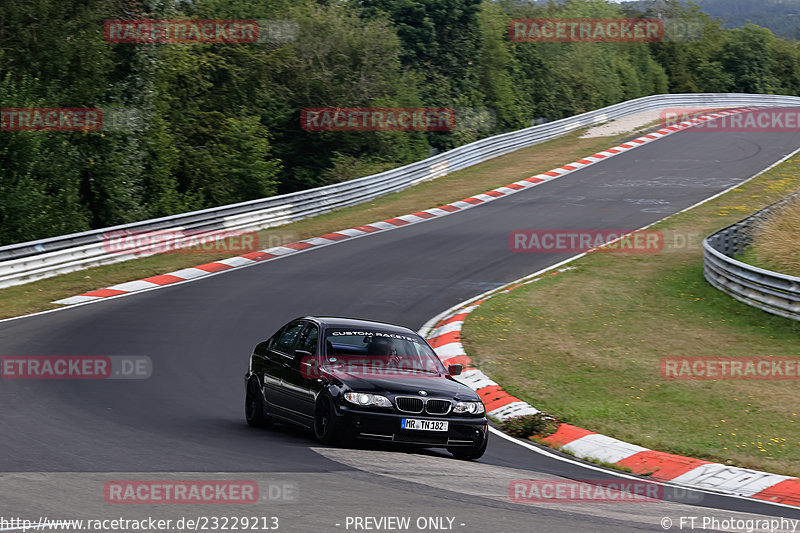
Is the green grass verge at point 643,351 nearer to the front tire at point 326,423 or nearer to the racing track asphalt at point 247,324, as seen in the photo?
the racing track asphalt at point 247,324

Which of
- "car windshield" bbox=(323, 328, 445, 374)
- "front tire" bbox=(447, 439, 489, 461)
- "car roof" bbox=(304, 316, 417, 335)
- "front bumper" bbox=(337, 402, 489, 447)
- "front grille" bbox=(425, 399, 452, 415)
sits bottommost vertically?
"front tire" bbox=(447, 439, 489, 461)

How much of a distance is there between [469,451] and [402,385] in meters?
0.98

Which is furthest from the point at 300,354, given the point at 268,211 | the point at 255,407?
the point at 268,211

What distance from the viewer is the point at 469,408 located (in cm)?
1045

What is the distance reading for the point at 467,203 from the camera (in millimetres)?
33906

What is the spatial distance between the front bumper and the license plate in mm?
32

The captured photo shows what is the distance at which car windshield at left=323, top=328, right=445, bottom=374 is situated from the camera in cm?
1105

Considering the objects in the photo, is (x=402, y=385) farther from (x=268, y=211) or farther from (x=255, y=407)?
(x=268, y=211)

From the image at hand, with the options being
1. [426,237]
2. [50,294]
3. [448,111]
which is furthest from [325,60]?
[50,294]

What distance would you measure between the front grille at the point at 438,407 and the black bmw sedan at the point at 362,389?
0.03ft

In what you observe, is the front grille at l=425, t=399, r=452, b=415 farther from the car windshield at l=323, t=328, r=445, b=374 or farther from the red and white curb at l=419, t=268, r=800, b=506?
the red and white curb at l=419, t=268, r=800, b=506

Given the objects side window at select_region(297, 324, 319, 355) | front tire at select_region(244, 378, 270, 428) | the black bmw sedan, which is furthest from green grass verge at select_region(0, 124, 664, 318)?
side window at select_region(297, 324, 319, 355)

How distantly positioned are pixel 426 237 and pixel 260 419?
16670 millimetres

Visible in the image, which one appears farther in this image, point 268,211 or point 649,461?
point 268,211
